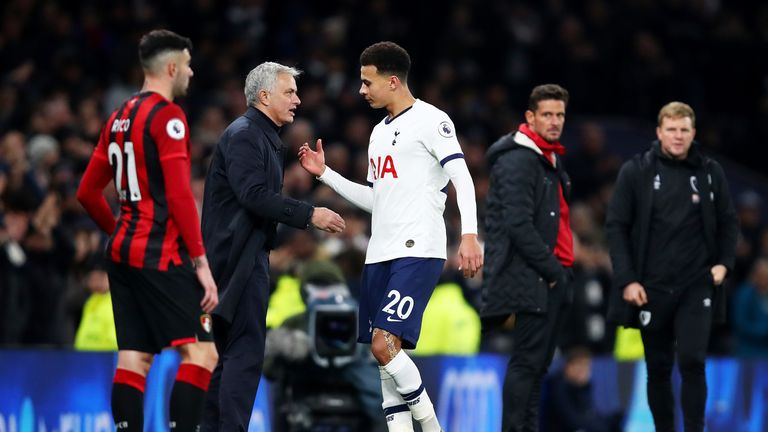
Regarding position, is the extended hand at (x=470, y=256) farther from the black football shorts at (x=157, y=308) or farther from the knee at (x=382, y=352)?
the black football shorts at (x=157, y=308)

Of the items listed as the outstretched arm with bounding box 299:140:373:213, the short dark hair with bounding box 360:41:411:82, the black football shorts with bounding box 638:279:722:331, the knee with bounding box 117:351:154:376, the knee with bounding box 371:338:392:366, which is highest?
the short dark hair with bounding box 360:41:411:82

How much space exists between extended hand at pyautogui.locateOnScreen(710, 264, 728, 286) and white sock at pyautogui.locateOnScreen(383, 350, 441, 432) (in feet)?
8.71

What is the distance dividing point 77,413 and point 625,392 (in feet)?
19.4

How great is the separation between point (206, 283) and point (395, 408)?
4.70 ft

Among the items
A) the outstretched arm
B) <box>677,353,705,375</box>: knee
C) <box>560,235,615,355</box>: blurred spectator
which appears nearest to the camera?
the outstretched arm

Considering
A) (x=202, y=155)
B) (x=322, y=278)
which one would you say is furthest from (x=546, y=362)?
(x=202, y=155)

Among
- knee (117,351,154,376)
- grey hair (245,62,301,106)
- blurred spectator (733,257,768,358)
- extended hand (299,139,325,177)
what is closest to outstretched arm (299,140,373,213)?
extended hand (299,139,325,177)

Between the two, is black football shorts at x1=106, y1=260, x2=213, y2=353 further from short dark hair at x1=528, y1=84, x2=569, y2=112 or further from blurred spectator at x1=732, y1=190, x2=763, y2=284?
blurred spectator at x1=732, y1=190, x2=763, y2=284

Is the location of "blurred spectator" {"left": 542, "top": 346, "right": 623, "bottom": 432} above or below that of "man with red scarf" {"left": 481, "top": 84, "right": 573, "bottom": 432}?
below

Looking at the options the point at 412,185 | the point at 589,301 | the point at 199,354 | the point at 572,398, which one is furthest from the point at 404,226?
the point at 589,301

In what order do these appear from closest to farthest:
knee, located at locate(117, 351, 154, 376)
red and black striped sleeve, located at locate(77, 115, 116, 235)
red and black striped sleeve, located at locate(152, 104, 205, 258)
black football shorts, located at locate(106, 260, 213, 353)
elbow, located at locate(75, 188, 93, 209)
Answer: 1. red and black striped sleeve, located at locate(152, 104, 205, 258)
2. black football shorts, located at locate(106, 260, 213, 353)
3. knee, located at locate(117, 351, 154, 376)
4. red and black striped sleeve, located at locate(77, 115, 116, 235)
5. elbow, located at locate(75, 188, 93, 209)

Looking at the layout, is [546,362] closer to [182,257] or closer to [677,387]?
[182,257]

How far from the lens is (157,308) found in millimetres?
7508

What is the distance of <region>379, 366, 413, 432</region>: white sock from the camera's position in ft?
26.5
